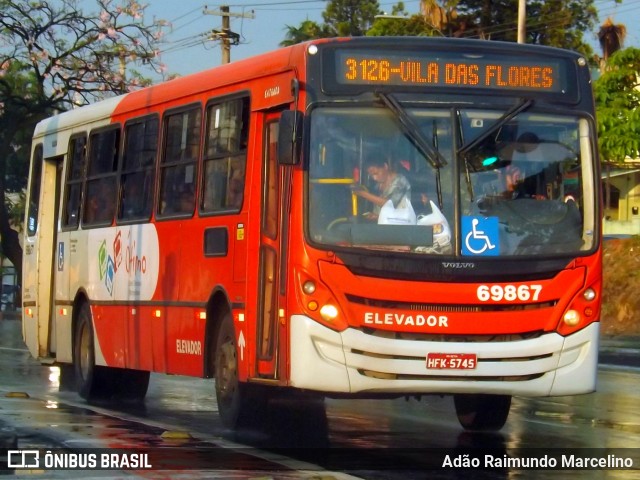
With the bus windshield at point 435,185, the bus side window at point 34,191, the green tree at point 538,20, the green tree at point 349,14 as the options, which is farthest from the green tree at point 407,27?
the bus windshield at point 435,185

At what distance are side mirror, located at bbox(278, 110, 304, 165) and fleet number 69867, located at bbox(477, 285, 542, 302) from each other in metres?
1.69

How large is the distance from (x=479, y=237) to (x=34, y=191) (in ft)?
29.3

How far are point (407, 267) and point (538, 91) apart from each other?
6.07ft

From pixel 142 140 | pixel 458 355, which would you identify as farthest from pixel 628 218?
pixel 458 355

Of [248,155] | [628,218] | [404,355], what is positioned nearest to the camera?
[404,355]

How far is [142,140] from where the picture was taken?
14414 millimetres

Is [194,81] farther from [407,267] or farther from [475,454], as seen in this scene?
[475,454]

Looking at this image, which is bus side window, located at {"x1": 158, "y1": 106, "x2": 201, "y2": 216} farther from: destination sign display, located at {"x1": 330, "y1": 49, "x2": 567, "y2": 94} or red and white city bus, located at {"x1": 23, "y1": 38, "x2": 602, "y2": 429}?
destination sign display, located at {"x1": 330, "y1": 49, "x2": 567, "y2": 94}

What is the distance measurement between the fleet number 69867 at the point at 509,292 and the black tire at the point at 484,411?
2.02 m

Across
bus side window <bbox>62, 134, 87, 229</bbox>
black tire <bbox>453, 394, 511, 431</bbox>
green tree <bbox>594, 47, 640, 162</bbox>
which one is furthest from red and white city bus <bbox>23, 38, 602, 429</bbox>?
green tree <bbox>594, 47, 640, 162</bbox>

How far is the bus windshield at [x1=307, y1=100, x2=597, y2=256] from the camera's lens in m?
10.4

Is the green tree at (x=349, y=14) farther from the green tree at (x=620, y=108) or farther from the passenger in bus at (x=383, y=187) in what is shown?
the passenger in bus at (x=383, y=187)

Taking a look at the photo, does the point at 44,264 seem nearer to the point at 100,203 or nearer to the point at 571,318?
the point at 100,203

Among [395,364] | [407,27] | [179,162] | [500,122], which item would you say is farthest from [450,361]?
[407,27]
